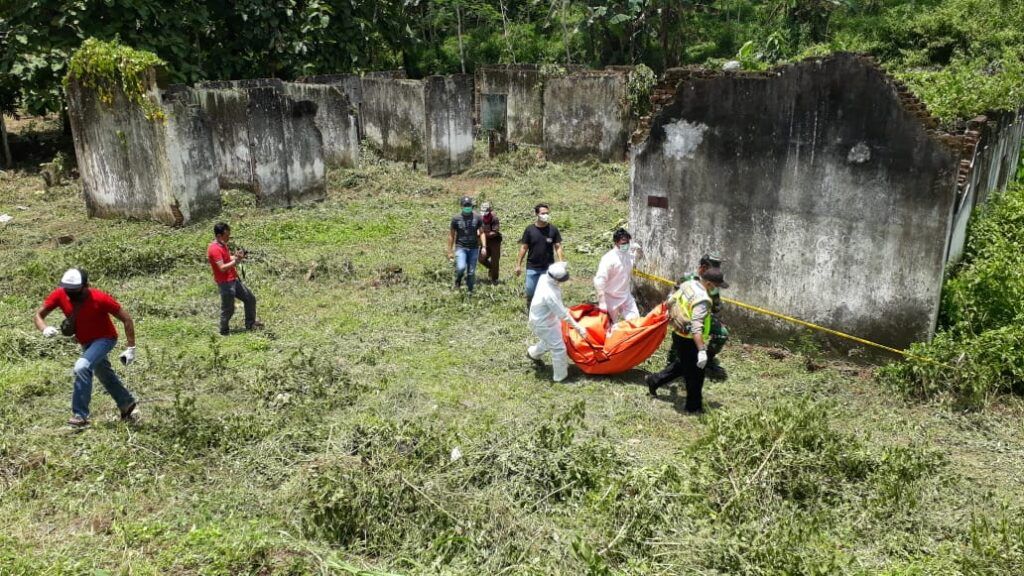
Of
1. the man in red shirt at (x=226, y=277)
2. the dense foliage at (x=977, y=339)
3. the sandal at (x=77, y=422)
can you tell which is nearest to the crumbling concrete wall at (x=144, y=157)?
the man in red shirt at (x=226, y=277)

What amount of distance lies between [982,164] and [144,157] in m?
12.6

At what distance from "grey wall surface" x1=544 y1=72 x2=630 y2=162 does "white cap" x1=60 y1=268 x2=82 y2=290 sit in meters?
15.5

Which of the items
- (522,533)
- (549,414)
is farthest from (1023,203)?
(522,533)

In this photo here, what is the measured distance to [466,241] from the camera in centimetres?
1030

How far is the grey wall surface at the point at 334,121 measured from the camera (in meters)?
17.8

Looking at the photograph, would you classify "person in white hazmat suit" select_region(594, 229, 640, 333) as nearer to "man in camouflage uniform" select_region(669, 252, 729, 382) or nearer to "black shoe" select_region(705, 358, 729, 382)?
"man in camouflage uniform" select_region(669, 252, 729, 382)

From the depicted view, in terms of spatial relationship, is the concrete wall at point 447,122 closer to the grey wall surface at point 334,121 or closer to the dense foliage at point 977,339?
the grey wall surface at point 334,121

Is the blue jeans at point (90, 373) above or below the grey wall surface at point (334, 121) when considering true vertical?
below

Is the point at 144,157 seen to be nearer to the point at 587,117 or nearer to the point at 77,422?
the point at 77,422

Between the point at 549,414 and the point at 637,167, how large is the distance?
146 inches

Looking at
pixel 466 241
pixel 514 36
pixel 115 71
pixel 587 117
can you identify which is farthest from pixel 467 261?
pixel 514 36

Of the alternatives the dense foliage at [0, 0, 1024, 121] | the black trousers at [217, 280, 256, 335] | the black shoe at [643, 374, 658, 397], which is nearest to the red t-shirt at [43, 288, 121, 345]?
the black trousers at [217, 280, 256, 335]

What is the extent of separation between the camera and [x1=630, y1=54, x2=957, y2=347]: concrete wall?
7.78 metres

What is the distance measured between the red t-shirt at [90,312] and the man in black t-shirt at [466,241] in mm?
4686
